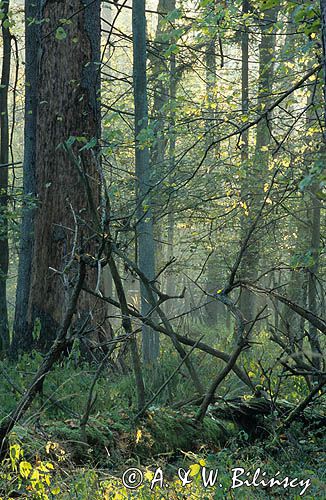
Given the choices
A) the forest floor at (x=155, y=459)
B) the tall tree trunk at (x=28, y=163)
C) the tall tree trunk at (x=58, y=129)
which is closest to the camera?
the forest floor at (x=155, y=459)

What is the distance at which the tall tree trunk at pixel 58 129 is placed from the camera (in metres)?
10.2

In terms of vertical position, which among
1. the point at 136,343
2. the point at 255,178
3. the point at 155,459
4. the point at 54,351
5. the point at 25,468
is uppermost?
the point at 255,178

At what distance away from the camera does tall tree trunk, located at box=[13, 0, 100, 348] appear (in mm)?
10188

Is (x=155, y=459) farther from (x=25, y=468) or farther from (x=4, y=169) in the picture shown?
(x=4, y=169)

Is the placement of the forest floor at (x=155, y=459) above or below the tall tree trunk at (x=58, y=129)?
below

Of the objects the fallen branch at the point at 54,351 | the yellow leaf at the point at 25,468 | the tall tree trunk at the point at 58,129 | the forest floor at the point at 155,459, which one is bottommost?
the forest floor at the point at 155,459

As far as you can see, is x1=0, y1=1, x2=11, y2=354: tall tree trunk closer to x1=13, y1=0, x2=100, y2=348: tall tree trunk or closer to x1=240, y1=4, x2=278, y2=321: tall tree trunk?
x1=13, y1=0, x2=100, y2=348: tall tree trunk

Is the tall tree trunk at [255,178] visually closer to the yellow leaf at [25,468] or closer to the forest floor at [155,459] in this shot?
the forest floor at [155,459]

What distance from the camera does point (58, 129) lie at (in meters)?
10.3

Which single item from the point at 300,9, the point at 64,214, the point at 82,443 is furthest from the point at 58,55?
the point at 82,443

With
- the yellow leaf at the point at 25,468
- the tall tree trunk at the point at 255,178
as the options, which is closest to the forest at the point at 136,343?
the yellow leaf at the point at 25,468

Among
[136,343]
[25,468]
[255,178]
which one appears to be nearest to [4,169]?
[255,178]

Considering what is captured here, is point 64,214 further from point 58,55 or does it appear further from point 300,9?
point 300,9

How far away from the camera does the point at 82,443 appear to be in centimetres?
486
